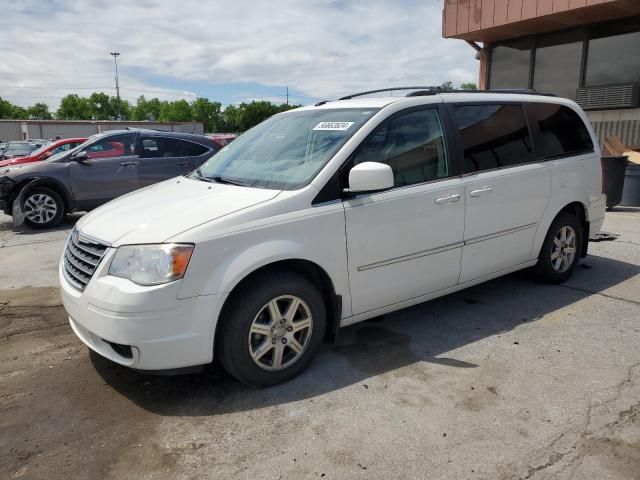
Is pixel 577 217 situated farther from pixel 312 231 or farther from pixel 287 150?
pixel 312 231

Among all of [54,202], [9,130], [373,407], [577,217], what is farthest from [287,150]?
[9,130]

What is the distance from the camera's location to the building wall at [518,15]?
10562mm

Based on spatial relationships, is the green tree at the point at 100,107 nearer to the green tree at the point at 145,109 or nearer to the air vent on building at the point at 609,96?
the green tree at the point at 145,109

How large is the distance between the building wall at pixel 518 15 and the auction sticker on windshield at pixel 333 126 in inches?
358

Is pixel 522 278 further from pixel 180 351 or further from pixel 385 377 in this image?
pixel 180 351

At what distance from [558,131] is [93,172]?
25.3ft

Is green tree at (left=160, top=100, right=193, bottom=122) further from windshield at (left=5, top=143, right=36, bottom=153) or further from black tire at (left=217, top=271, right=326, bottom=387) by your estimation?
black tire at (left=217, top=271, right=326, bottom=387)

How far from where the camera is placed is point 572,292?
4.97 metres

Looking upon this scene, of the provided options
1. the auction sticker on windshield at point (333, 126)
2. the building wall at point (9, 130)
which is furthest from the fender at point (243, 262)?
the building wall at point (9, 130)

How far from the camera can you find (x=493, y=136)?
14.3 ft

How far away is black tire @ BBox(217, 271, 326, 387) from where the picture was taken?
3.05 metres

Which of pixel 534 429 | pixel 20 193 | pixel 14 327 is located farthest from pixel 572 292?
pixel 20 193

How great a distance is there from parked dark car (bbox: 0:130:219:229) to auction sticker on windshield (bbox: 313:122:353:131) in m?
6.50

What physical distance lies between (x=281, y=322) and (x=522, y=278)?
10.4 ft
